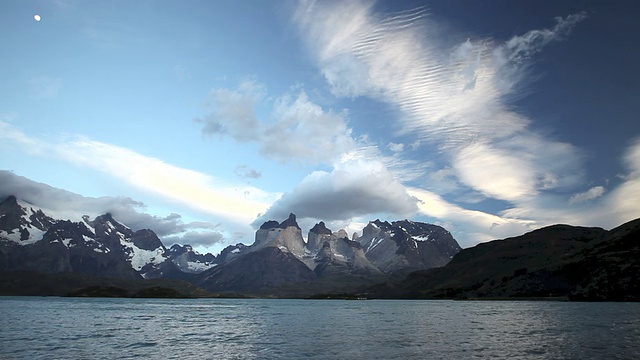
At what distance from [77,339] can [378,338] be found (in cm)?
5563

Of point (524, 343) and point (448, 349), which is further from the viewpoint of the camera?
point (524, 343)

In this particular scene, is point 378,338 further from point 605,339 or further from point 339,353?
point 605,339

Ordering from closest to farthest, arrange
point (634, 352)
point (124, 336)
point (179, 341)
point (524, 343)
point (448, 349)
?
point (634, 352) < point (448, 349) < point (524, 343) < point (179, 341) < point (124, 336)

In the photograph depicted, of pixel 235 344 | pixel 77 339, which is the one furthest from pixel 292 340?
pixel 77 339

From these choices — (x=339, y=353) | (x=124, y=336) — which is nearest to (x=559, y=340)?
(x=339, y=353)

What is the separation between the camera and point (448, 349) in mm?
66500

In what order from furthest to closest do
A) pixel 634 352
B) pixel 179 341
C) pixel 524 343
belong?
pixel 179 341
pixel 524 343
pixel 634 352

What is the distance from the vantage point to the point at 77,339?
3226 inches

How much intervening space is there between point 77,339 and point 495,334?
264 feet

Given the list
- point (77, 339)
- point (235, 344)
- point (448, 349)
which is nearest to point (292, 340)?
point (235, 344)

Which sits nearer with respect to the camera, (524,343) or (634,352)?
(634,352)

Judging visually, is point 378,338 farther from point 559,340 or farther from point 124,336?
point 124,336

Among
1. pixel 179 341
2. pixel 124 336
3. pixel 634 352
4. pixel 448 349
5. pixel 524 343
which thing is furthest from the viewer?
pixel 124 336

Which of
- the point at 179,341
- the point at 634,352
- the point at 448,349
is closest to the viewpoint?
the point at 634,352
